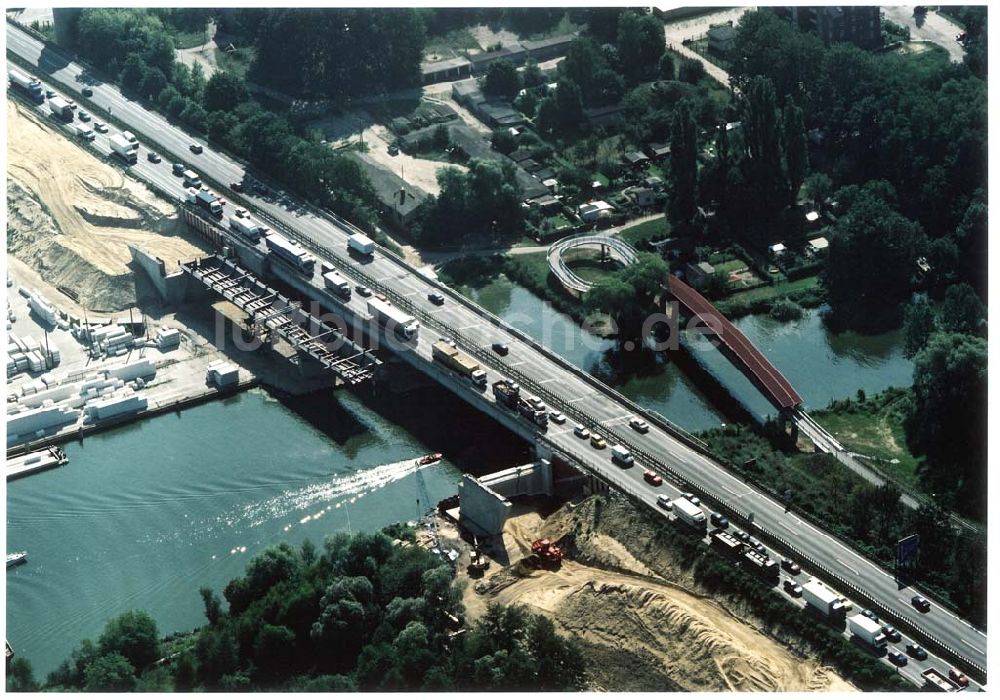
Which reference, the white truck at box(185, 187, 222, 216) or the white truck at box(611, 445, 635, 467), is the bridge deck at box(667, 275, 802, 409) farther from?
the white truck at box(185, 187, 222, 216)

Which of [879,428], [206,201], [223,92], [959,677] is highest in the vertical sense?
[223,92]

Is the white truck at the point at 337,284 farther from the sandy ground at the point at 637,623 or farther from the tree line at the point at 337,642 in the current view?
the tree line at the point at 337,642

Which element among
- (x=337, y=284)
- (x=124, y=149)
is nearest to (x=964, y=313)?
(x=337, y=284)

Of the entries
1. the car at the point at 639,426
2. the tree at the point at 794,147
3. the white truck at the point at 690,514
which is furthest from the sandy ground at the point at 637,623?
the tree at the point at 794,147

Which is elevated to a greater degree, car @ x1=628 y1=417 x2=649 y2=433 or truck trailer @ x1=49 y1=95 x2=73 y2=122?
truck trailer @ x1=49 y1=95 x2=73 y2=122

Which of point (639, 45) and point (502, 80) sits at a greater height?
point (639, 45)

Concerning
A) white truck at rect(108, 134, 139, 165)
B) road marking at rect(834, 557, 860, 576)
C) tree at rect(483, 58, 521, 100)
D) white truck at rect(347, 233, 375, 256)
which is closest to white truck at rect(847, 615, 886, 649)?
road marking at rect(834, 557, 860, 576)

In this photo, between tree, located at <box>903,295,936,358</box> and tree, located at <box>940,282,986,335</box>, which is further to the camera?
tree, located at <box>940,282,986,335</box>

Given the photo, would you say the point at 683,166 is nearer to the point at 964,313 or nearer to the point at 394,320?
the point at 964,313
